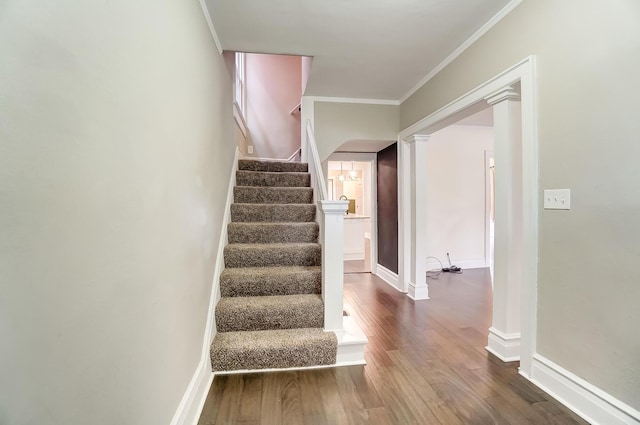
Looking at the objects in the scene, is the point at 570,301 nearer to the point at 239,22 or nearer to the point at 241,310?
the point at 241,310

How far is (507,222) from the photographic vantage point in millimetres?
2010

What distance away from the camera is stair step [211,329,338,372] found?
184 cm

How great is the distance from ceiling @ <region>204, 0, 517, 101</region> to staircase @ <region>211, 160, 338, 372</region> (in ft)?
4.58

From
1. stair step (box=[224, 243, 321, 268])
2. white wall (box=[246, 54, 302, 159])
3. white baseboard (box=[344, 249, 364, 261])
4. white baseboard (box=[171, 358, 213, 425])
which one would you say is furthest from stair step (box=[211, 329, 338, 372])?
white baseboard (box=[344, 249, 364, 261])

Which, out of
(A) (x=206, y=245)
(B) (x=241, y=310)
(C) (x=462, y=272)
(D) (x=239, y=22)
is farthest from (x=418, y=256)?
(D) (x=239, y=22)

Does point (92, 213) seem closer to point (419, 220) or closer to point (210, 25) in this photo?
point (210, 25)

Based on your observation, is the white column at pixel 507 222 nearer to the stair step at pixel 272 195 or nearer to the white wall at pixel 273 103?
the stair step at pixel 272 195

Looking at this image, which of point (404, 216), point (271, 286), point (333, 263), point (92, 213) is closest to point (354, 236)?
point (404, 216)

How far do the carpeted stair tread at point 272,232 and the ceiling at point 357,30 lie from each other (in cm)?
161

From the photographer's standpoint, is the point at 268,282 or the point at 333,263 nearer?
the point at 333,263

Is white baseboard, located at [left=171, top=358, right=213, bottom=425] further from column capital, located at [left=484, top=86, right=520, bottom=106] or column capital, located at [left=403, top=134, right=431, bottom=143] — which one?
column capital, located at [left=403, top=134, right=431, bottom=143]

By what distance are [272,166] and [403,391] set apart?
9.19ft

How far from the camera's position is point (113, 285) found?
0.79 m

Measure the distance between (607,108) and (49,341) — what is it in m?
2.27
